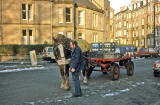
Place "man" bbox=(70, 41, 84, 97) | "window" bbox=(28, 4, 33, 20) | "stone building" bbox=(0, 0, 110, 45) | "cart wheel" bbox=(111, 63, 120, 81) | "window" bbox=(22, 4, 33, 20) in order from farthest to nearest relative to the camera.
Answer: "window" bbox=(28, 4, 33, 20) < "window" bbox=(22, 4, 33, 20) < "stone building" bbox=(0, 0, 110, 45) < "cart wheel" bbox=(111, 63, 120, 81) < "man" bbox=(70, 41, 84, 97)

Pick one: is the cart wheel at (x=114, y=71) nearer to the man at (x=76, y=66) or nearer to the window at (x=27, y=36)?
the man at (x=76, y=66)

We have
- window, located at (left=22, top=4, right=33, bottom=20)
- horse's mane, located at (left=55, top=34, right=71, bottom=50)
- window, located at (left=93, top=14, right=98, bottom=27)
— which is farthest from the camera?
window, located at (left=93, top=14, right=98, bottom=27)

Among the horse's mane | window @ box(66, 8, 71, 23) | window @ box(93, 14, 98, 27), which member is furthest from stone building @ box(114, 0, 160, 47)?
the horse's mane

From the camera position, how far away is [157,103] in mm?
6426

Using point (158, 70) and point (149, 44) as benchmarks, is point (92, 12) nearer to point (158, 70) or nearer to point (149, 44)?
point (158, 70)

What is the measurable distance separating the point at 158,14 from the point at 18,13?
46.9m

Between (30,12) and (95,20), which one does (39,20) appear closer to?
(30,12)

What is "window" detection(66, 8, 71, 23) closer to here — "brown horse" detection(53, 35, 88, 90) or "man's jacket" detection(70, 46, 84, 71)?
"brown horse" detection(53, 35, 88, 90)

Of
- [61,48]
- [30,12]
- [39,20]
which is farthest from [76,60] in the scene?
[30,12]

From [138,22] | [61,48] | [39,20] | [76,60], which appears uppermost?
[138,22]

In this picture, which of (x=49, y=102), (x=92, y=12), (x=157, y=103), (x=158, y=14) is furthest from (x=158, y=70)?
(x=158, y=14)

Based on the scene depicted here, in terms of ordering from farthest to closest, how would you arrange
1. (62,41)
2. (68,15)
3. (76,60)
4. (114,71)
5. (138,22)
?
(138,22) < (68,15) < (114,71) < (62,41) < (76,60)

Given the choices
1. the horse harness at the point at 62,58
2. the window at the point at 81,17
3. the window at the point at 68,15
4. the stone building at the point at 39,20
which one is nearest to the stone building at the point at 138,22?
the window at the point at 81,17

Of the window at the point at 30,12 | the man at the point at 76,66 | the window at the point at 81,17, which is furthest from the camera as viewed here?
the window at the point at 81,17
